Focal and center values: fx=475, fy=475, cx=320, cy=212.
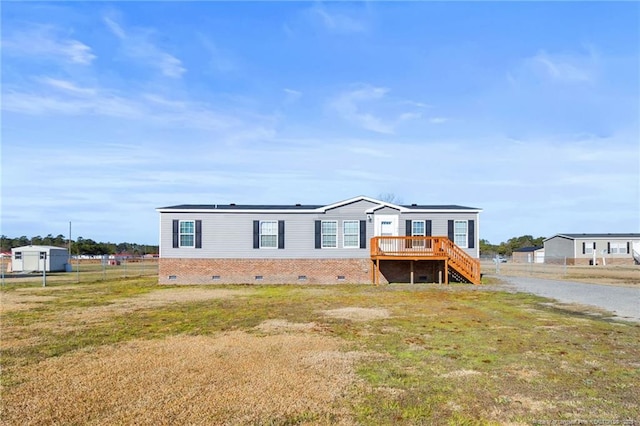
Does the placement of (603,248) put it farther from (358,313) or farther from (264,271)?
(358,313)

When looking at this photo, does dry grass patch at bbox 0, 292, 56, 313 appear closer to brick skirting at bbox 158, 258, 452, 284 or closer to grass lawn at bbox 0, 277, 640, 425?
grass lawn at bbox 0, 277, 640, 425

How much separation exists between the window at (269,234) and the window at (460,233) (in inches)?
356

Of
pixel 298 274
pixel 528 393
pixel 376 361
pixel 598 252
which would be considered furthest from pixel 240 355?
pixel 598 252

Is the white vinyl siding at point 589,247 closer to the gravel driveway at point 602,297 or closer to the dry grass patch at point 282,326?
the gravel driveway at point 602,297

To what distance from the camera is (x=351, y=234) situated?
23.9 m

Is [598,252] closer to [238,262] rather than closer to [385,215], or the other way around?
[385,215]

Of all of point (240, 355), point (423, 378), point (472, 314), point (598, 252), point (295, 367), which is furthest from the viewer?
point (598, 252)

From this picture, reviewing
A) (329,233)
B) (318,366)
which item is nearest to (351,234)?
(329,233)

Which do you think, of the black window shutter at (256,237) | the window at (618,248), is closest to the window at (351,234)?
the black window shutter at (256,237)

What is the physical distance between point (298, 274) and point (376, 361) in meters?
16.6

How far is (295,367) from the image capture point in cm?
689

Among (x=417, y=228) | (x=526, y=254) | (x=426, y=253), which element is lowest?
(x=526, y=254)

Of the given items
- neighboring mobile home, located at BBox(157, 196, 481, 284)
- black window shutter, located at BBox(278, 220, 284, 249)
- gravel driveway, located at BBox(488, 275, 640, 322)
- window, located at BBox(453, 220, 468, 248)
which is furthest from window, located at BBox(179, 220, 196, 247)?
gravel driveway, located at BBox(488, 275, 640, 322)

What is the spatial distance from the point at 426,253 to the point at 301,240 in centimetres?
617
